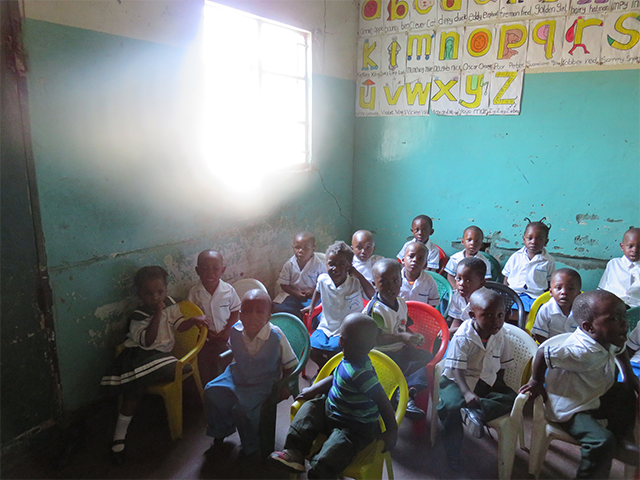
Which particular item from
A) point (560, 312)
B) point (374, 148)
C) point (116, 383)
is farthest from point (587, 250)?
point (116, 383)

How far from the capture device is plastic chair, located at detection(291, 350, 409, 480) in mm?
1926

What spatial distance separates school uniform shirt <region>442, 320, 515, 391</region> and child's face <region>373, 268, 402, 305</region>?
453 millimetres

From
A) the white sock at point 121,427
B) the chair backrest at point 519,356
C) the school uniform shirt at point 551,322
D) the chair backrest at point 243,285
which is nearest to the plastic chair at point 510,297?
the school uniform shirt at point 551,322

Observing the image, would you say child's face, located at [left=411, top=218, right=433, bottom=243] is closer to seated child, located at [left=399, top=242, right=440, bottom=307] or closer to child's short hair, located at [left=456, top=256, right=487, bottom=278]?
seated child, located at [left=399, top=242, right=440, bottom=307]

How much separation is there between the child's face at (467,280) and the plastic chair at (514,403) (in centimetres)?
47

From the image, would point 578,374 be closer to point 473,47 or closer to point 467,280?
point 467,280

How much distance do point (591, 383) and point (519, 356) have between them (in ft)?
Result: 1.19

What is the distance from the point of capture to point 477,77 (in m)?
4.41

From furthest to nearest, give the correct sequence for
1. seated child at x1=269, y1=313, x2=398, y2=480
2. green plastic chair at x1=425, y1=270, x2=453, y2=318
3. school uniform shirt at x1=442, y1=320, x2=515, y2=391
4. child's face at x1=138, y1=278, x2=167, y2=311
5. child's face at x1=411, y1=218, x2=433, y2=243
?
child's face at x1=411, y1=218, x2=433, y2=243, green plastic chair at x1=425, y1=270, x2=453, y2=318, child's face at x1=138, y1=278, x2=167, y2=311, school uniform shirt at x1=442, y1=320, x2=515, y2=391, seated child at x1=269, y1=313, x2=398, y2=480

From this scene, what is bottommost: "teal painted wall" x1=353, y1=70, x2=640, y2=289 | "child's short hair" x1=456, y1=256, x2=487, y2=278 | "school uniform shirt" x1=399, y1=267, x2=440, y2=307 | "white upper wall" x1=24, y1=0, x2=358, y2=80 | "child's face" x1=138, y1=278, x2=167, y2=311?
"school uniform shirt" x1=399, y1=267, x2=440, y2=307

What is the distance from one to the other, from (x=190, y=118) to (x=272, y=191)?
3.63 feet

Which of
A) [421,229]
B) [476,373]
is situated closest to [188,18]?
[421,229]

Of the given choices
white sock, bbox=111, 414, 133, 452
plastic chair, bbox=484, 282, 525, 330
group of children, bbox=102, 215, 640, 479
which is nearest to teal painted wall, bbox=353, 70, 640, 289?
group of children, bbox=102, 215, 640, 479

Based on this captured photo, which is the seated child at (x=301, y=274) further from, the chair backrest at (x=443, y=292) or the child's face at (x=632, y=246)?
the child's face at (x=632, y=246)
